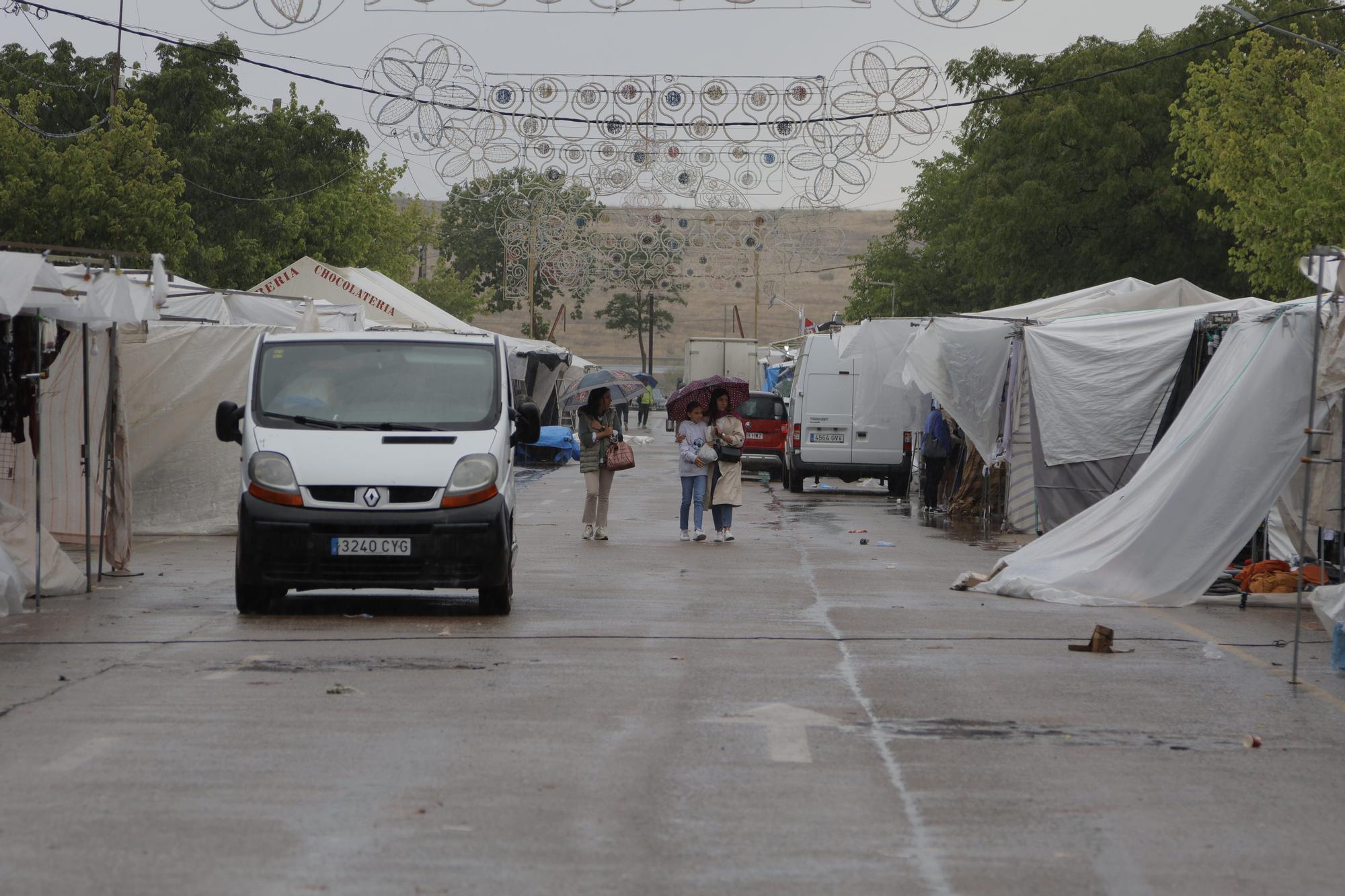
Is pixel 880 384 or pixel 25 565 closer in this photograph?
pixel 25 565

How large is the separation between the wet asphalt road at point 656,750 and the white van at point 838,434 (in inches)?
692

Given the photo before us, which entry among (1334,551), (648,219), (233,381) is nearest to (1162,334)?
(1334,551)

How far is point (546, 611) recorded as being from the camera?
40.9 feet

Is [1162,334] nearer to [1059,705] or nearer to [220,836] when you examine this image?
[1059,705]

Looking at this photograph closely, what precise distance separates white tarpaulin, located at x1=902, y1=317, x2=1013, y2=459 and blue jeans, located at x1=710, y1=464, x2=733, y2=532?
4852 millimetres

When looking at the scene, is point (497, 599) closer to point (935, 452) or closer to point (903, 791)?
point (903, 791)

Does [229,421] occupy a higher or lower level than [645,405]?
higher

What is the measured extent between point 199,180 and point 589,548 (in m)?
26.0

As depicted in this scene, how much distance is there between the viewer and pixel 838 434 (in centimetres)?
3091

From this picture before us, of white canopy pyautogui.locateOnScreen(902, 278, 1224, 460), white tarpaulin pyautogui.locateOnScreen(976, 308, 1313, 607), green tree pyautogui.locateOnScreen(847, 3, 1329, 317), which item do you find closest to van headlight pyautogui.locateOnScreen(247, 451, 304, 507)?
white tarpaulin pyautogui.locateOnScreen(976, 308, 1313, 607)

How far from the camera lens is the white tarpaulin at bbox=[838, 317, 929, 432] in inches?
1199

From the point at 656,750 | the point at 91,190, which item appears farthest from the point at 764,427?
the point at 656,750

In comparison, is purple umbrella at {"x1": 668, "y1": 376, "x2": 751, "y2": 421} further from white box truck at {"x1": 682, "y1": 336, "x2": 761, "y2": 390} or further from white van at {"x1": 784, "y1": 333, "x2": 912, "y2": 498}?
white box truck at {"x1": 682, "y1": 336, "x2": 761, "y2": 390}

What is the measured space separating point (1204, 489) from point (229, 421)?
7.27 meters
